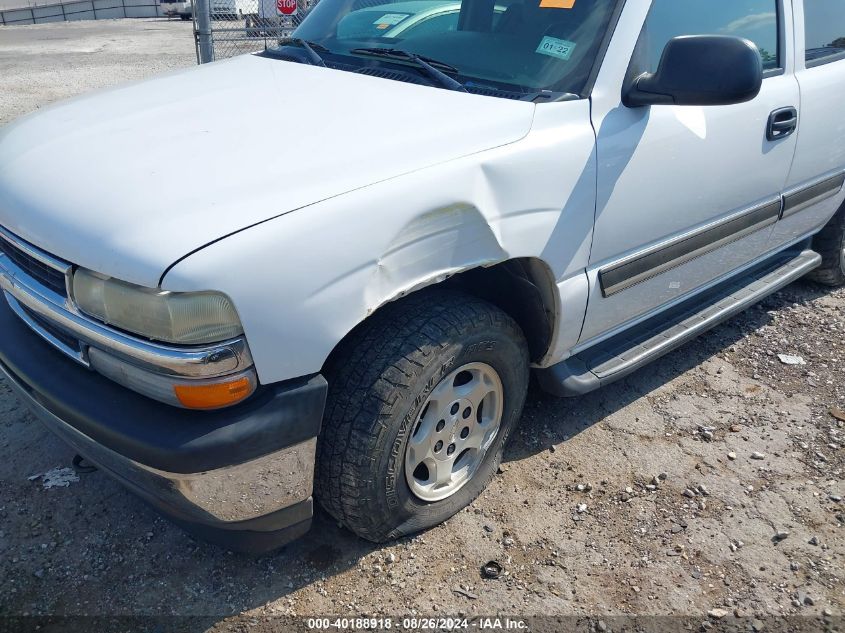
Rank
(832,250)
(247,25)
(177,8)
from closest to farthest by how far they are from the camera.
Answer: (832,250), (247,25), (177,8)

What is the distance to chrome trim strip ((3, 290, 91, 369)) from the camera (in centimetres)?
193

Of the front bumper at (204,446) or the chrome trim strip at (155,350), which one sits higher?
the chrome trim strip at (155,350)

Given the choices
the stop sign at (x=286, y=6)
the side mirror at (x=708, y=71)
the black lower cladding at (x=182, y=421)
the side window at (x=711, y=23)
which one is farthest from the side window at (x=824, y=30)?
the stop sign at (x=286, y=6)

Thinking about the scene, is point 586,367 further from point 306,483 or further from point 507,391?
point 306,483

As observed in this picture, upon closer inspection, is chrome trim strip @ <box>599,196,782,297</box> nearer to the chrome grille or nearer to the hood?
the hood

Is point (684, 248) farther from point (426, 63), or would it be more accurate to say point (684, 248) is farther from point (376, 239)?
point (376, 239)

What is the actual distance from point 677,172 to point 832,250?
85.2 inches

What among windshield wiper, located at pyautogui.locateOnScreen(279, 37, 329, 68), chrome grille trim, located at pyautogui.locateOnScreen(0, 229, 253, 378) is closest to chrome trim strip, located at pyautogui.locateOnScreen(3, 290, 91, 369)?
chrome grille trim, located at pyautogui.locateOnScreen(0, 229, 253, 378)

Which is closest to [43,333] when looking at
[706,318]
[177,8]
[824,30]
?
[706,318]

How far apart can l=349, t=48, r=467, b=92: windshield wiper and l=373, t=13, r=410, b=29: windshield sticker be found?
193 millimetres

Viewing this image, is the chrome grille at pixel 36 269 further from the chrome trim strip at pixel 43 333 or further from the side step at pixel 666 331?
the side step at pixel 666 331

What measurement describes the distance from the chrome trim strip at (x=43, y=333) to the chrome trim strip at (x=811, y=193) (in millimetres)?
3033

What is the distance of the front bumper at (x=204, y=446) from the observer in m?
1.75

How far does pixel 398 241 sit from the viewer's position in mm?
1898
